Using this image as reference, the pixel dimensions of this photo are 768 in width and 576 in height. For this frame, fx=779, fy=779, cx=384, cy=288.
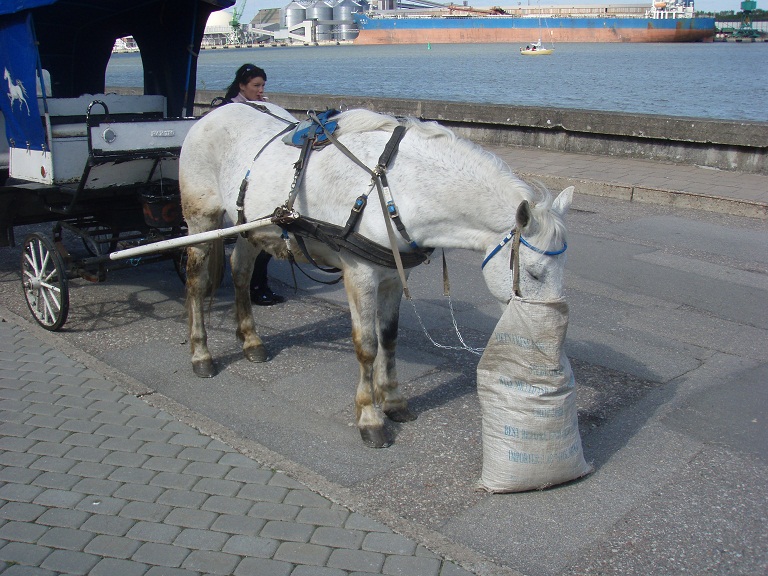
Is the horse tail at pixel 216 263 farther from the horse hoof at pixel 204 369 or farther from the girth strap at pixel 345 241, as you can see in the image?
the girth strap at pixel 345 241

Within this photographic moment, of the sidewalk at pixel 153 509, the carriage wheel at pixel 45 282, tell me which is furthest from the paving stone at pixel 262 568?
the carriage wheel at pixel 45 282

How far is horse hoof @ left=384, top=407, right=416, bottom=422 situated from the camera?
472cm

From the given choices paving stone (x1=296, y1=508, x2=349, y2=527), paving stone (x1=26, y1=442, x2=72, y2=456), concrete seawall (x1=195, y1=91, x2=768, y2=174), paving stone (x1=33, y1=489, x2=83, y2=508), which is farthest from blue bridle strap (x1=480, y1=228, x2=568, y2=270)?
concrete seawall (x1=195, y1=91, x2=768, y2=174)

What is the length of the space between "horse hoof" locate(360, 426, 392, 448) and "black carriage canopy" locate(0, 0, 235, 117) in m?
4.24

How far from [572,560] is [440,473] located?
0.93 m

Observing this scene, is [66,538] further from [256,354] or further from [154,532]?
[256,354]

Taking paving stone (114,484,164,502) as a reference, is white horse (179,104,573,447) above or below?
above

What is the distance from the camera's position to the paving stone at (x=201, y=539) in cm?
347

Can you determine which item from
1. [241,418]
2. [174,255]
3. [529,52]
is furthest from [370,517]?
[529,52]

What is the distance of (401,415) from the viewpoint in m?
4.72

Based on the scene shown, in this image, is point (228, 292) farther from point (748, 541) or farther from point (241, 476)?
point (748, 541)

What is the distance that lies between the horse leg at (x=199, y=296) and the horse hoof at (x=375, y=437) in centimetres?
155

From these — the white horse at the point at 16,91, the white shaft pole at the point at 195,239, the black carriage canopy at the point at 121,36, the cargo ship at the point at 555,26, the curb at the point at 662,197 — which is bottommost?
the curb at the point at 662,197

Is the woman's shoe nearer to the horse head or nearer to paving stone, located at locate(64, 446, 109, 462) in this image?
paving stone, located at locate(64, 446, 109, 462)
